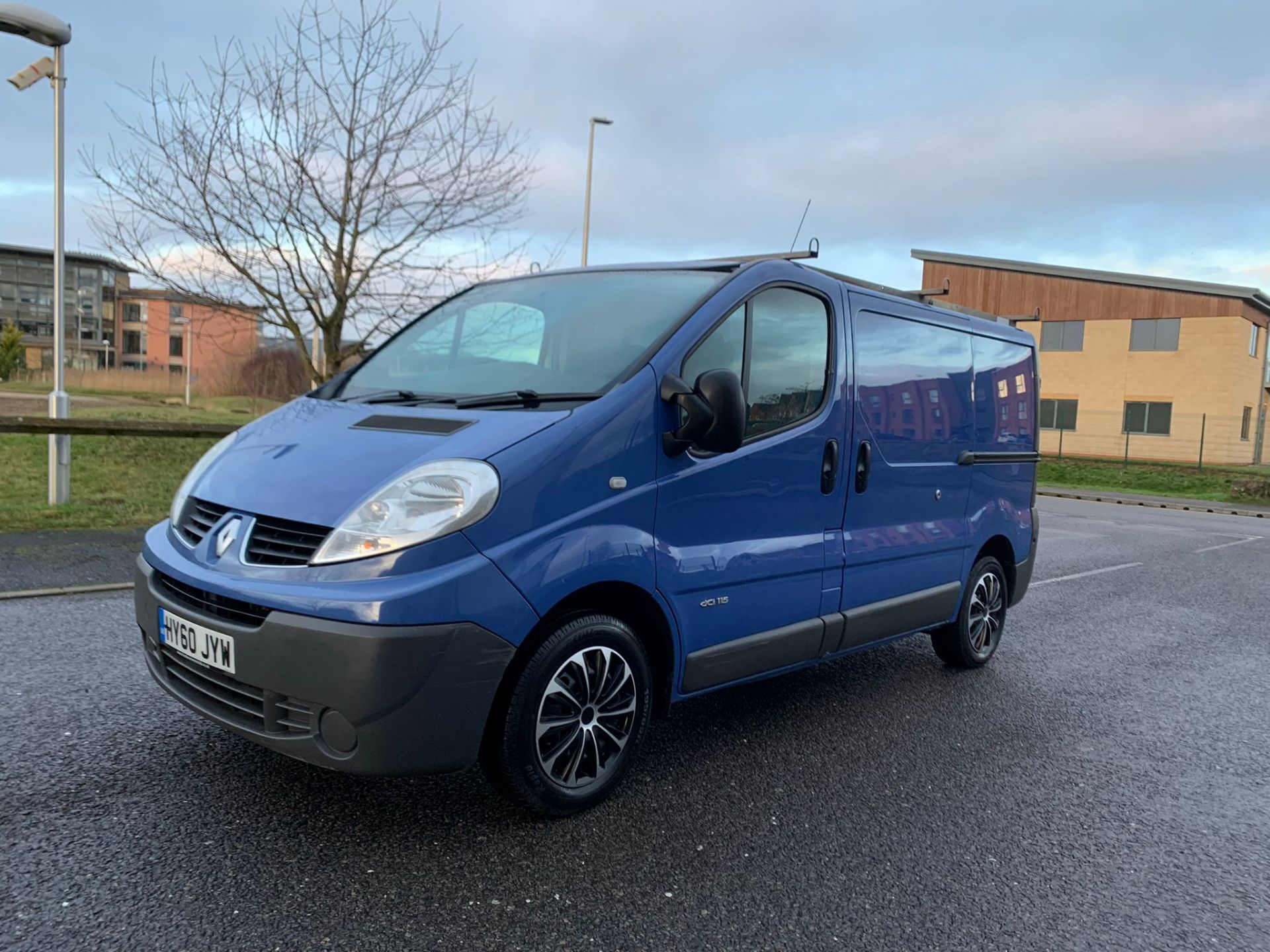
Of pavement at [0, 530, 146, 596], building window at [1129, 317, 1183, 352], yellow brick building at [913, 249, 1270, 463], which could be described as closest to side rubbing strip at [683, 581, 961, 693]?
pavement at [0, 530, 146, 596]

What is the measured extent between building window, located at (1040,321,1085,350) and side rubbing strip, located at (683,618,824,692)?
1476 inches

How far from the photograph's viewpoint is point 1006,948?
8.34ft

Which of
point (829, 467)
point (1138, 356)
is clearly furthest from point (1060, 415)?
point (829, 467)

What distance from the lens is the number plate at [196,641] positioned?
2777mm

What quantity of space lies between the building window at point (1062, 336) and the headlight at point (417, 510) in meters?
39.0

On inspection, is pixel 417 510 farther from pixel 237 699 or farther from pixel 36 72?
pixel 36 72

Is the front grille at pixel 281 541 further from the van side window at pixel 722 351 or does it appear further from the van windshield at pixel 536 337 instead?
the van side window at pixel 722 351

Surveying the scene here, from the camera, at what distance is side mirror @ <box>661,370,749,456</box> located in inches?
126

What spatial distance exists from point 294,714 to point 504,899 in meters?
0.80

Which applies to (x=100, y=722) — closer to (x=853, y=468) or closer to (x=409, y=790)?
(x=409, y=790)

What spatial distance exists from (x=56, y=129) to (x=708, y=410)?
31.6 ft

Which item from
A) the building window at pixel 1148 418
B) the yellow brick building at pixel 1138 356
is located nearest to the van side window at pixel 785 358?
the yellow brick building at pixel 1138 356

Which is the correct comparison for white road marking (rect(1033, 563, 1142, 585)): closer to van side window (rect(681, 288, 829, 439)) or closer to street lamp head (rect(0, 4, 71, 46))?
van side window (rect(681, 288, 829, 439))

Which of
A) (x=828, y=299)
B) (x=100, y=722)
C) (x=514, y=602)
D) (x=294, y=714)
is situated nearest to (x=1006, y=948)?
(x=514, y=602)
